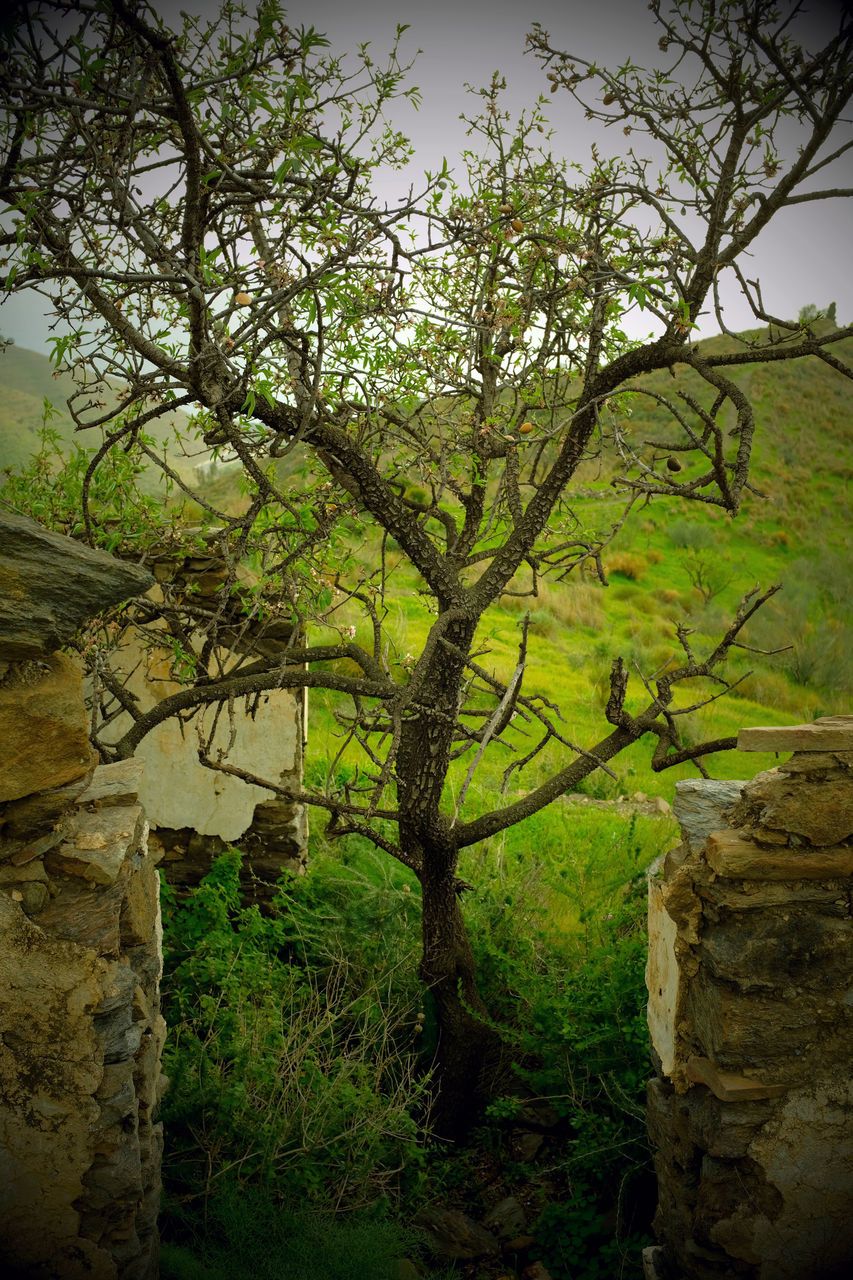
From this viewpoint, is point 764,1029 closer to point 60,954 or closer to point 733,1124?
point 733,1124

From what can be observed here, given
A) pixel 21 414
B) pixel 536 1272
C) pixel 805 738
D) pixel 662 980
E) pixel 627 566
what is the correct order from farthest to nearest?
pixel 627 566, pixel 21 414, pixel 536 1272, pixel 662 980, pixel 805 738

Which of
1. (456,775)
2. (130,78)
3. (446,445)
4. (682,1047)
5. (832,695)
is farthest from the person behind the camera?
(832,695)

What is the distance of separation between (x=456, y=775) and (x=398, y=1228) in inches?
178

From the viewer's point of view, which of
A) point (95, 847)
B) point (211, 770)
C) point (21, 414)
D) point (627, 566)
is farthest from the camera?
point (627, 566)

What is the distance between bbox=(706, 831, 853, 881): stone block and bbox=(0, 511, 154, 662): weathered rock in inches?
74.2

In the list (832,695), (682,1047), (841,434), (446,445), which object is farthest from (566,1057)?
(841,434)

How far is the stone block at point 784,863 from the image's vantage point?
242cm

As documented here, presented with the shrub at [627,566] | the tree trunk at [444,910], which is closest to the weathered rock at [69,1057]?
the tree trunk at [444,910]

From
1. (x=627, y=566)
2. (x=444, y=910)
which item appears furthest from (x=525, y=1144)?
(x=627, y=566)

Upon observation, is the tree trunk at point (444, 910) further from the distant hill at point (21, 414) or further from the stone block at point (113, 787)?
the distant hill at point (21, 414)

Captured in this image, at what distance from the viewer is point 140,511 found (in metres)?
3.90

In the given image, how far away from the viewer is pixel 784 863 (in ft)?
7.95

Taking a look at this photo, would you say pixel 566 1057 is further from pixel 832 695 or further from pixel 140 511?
pixel 832 695

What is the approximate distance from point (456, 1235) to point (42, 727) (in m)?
2.82
